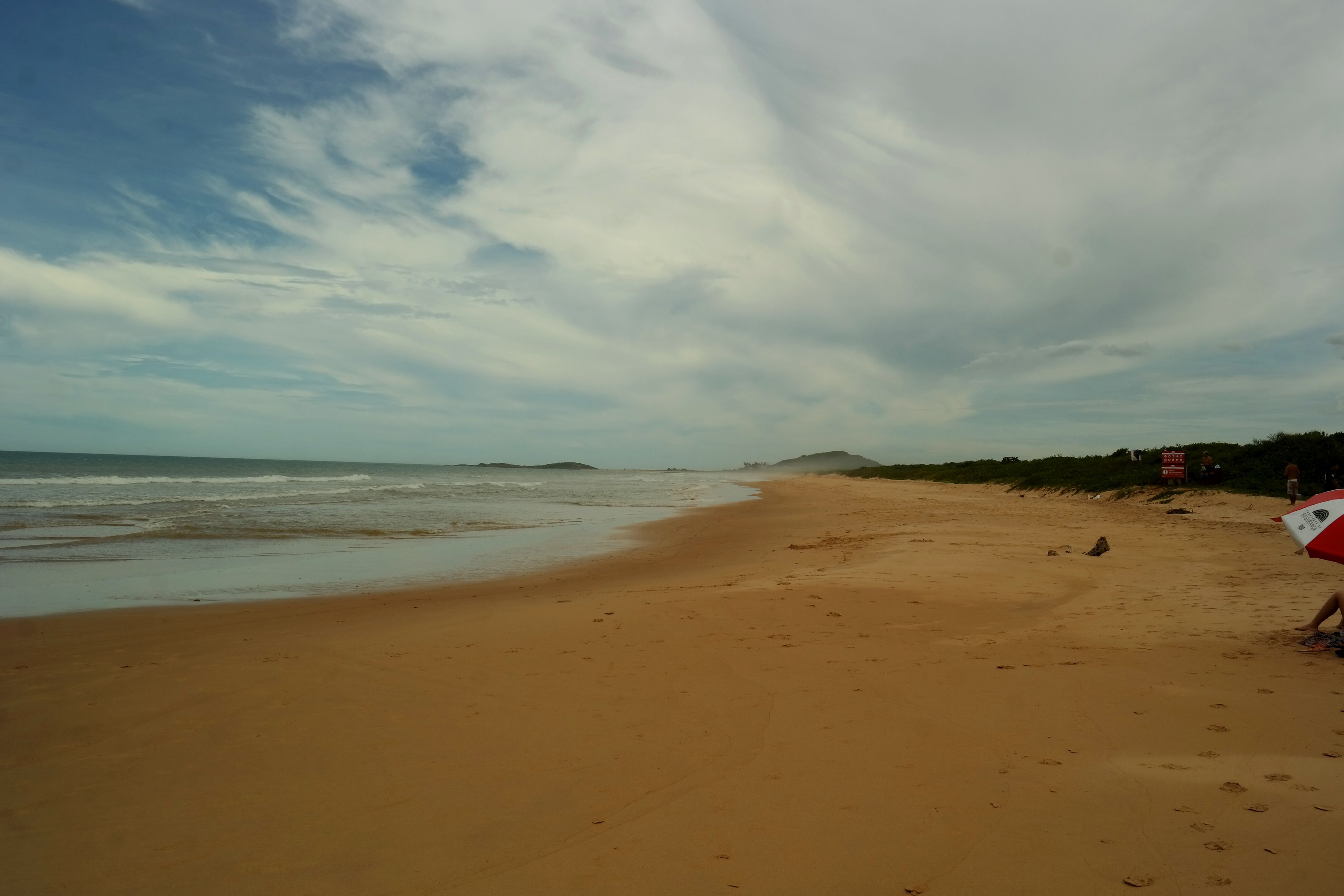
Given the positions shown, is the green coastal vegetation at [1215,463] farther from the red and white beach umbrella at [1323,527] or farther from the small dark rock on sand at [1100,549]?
the red and white beach umbrella at [1323,527]

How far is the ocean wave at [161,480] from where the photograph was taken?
47.4m

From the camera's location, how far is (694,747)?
16.1 ft

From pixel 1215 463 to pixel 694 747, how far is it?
1330 inches

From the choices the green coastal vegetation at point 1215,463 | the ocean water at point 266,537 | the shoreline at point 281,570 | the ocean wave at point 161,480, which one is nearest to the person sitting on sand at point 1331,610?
the shoreline at point 281,570

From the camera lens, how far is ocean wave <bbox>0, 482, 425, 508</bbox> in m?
29.2

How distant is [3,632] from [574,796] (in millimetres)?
9153

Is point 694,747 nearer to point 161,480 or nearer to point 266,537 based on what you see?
point 266,537

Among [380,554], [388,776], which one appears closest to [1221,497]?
[380,554]

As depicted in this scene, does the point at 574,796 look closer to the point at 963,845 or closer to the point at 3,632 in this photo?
the point at 963,845

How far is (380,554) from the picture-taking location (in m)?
17.0

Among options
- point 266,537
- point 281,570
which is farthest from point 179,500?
point 281,570

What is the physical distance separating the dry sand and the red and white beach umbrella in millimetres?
956

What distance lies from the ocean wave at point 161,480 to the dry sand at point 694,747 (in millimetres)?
48679

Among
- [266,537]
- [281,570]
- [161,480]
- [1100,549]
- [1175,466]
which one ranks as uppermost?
[1175,466]
